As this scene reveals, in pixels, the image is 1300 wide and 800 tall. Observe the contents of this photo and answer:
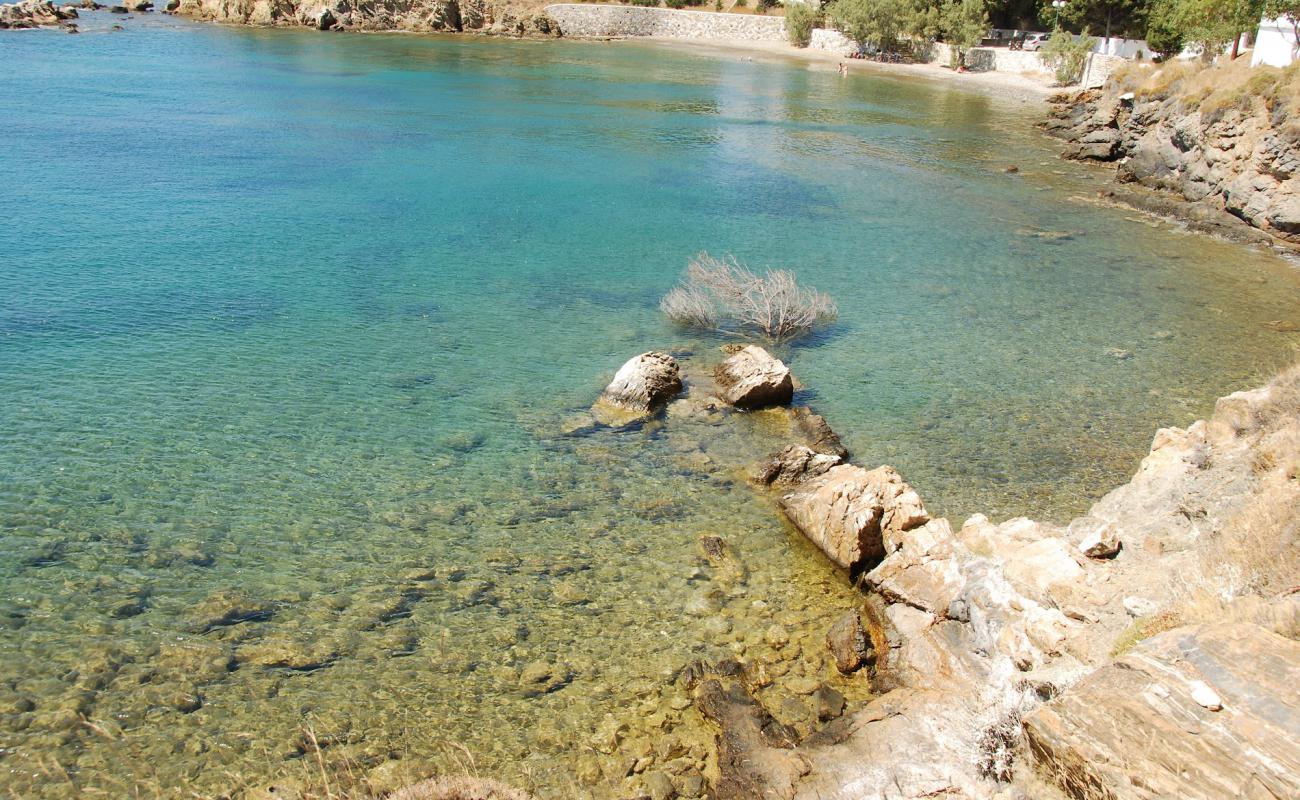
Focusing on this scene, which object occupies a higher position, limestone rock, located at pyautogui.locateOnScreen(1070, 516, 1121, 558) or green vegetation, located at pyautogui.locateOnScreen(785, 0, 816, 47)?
green vegetation, located at pyautogui.locateOnScreen(785, 0, 816, 47)

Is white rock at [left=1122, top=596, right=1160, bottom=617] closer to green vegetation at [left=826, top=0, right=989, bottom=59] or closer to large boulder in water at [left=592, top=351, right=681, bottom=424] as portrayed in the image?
large boulder in water at [left=592, top=351, right=681, bottom=424]

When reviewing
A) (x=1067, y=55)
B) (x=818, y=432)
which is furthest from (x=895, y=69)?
(x=818, y=432)

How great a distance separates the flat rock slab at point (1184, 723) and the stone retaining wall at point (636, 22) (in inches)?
4243

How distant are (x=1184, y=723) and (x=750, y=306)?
15.9 metres

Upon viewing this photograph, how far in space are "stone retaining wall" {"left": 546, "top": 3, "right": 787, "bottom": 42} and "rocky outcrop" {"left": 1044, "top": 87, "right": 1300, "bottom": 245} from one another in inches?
2668

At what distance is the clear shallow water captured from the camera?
394 inches

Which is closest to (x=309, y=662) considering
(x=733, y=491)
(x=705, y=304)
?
(x=733, y=491)

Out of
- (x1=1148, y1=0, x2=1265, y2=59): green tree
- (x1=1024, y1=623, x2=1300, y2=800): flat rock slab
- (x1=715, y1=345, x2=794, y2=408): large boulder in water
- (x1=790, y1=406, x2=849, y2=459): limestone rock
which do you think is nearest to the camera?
(x1=1024, y1=623, x2=1300, y2=800): flat rock slab

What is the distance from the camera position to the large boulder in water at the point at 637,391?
56.2 feet

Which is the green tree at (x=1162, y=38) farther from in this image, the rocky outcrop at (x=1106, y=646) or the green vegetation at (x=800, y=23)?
the rocky outcrop at (x=1106, y=646)

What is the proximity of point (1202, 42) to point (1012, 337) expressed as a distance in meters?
52.8

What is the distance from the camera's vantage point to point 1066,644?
9227mm

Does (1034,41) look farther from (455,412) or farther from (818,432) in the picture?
(455,412)

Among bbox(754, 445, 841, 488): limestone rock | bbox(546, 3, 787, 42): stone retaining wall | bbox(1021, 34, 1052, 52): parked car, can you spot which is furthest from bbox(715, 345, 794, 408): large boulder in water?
bbox(546, 3, 787, 42): stone retaining wall
